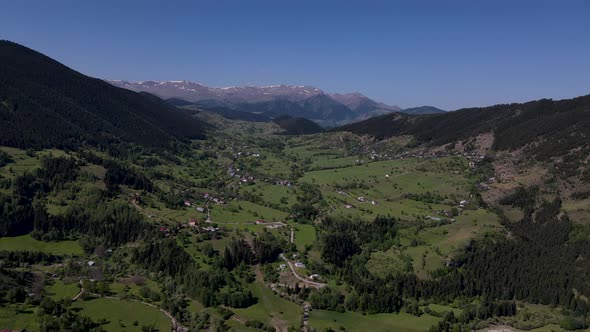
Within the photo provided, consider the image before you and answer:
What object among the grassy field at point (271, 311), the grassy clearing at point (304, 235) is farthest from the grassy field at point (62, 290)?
the grassy clearing at point (304, 235)

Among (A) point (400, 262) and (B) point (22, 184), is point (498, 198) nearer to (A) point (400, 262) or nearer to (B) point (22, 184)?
(A) point (400, 262)

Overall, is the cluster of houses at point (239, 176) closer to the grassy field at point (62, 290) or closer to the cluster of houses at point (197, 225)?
the cluster of houses at point (197, 225)

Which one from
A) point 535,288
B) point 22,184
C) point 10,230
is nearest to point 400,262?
point 535,288

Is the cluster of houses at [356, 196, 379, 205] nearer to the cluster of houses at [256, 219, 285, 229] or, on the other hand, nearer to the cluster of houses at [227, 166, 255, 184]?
the cluster of houses at [256, 219, 285, 229]

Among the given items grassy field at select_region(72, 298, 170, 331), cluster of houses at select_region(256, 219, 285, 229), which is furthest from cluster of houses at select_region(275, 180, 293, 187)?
grassy field at select_region(72, 298, 170, 331)

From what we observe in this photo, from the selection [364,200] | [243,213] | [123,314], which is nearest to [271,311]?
[123,314]

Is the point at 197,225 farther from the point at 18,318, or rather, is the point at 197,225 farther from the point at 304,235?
the point at 18,318
